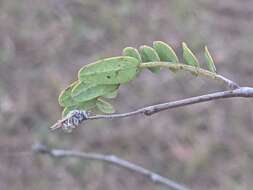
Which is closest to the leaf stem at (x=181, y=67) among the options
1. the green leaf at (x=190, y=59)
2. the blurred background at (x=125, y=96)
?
the green leaf at (x=190, y=59)

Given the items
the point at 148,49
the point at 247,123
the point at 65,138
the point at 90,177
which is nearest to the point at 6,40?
the point at 65,138

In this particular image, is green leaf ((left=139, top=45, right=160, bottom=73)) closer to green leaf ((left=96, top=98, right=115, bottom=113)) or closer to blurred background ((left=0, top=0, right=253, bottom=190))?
green leaf ((left=96, top=98, right=115, bottom=113))

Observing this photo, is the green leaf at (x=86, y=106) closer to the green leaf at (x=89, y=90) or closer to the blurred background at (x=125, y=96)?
the green leaf at (x=89, y=90)

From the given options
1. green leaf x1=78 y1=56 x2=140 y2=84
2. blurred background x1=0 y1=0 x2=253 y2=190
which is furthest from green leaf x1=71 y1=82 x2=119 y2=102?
blurred background x1=0 y1=0 x2=253 y2=190

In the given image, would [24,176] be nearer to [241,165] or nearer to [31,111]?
[31,111]

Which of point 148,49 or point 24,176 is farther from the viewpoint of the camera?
point 24,176
